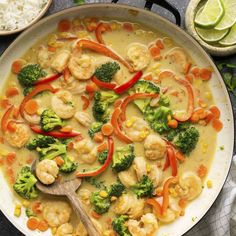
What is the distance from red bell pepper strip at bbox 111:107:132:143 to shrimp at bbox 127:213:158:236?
2.27ft

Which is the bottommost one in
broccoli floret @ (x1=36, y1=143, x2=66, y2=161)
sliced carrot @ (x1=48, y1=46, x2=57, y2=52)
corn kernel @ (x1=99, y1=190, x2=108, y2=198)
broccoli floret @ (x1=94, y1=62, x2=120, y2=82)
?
corn kernel @ (x1=99, y1=190, x2=108, y2=198)

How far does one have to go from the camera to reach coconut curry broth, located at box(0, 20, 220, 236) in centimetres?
495

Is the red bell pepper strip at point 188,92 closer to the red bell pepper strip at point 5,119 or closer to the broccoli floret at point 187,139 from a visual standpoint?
the broccoli floret at point 187,139

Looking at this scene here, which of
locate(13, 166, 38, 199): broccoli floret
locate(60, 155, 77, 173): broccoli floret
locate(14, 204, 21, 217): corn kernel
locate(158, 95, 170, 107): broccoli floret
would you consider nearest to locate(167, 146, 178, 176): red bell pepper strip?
locate(158, 95, 170, 107): broccoli floret

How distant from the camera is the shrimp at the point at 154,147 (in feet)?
15.9

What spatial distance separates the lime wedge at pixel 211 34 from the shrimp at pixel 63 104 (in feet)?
4.41

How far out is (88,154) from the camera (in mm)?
4918

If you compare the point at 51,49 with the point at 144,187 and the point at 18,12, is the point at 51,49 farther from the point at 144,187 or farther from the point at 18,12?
the point at 144,187

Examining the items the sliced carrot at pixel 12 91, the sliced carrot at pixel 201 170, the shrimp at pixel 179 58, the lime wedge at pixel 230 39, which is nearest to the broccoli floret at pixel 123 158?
the sliced carrot at pixel 201 170

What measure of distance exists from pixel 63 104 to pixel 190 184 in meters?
1.32

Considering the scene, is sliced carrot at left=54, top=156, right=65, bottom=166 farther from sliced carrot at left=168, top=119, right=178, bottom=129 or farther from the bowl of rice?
the bowl of rice

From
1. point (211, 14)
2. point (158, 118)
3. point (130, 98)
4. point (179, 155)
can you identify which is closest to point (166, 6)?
point (211, 14)

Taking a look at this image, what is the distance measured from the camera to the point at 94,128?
4.93 m

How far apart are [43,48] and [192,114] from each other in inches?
57.1
